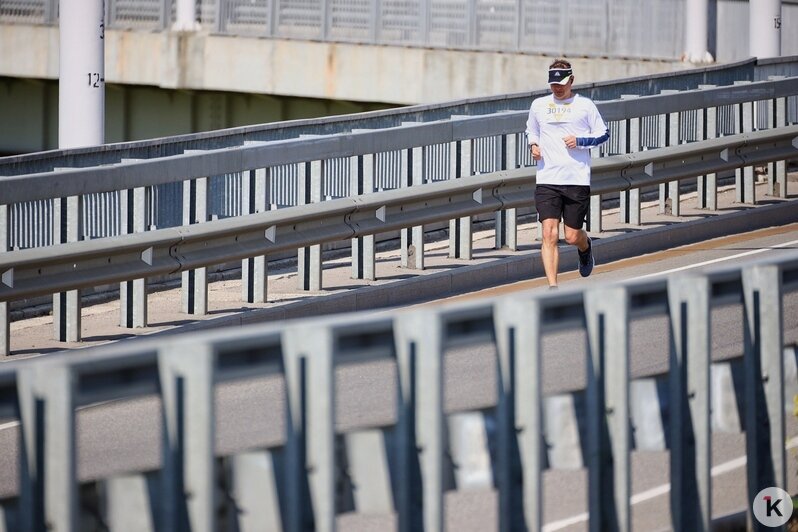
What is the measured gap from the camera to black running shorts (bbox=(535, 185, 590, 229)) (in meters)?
12.1

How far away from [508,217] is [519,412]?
9.11 metres

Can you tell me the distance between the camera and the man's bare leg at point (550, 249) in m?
12.2

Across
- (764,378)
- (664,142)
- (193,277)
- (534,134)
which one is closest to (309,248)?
(193,277)

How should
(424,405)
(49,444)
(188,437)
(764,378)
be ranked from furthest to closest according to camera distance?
(764,378), (424,405), (188,437), (49,444)

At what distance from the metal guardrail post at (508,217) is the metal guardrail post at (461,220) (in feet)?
1.30

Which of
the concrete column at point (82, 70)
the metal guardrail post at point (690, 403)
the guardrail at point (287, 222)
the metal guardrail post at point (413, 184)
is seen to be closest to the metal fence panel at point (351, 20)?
the guardrail at point (287, 222)

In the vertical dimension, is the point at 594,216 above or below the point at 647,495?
above

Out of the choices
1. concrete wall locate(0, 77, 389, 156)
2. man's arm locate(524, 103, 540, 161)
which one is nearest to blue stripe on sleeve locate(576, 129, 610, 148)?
man's arm locate(524, 103, 540, 161)

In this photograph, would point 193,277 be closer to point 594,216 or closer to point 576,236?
point 576,236

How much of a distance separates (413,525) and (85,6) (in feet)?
32.9

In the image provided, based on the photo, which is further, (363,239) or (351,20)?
(351,20)

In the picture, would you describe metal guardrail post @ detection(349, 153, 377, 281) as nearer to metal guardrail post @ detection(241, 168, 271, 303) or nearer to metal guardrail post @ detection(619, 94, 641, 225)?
metal guardrail post @ detection(241, 168, 271, 303)

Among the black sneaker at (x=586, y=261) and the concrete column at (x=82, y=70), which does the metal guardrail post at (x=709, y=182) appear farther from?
the concrete column at (x=82, y=70)

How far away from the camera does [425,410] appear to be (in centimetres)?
511
